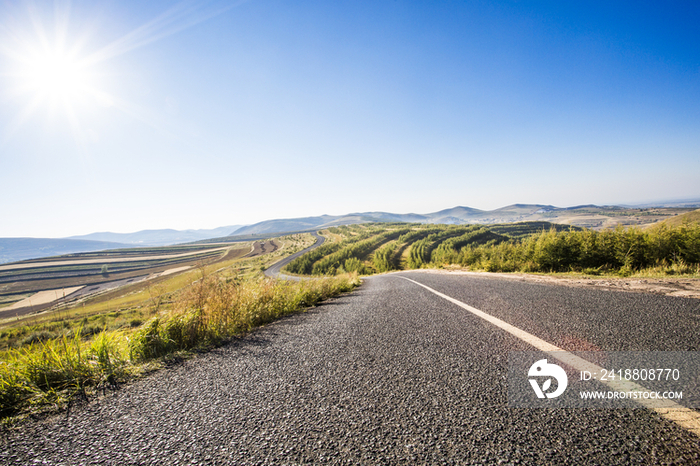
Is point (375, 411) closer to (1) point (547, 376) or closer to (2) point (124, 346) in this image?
(1) point (547, 376)

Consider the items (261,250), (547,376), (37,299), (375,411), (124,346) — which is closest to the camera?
(375,411)

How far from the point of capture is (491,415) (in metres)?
1.58

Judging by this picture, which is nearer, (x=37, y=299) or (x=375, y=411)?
(x=375, y=411)

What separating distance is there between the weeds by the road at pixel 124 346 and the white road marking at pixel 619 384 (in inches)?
161

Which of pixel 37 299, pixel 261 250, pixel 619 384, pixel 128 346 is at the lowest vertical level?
pixel 261 250

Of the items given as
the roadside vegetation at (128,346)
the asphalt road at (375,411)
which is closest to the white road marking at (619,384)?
the asphalt road at (375,411)

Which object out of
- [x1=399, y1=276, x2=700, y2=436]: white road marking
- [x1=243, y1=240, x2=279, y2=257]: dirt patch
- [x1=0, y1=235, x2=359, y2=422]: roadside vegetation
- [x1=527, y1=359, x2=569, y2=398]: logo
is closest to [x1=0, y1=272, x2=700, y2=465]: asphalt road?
[x1=399, y1=276, x2=700, y2=436]: white road marking

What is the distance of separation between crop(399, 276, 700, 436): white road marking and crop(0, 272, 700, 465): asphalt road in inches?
3.2

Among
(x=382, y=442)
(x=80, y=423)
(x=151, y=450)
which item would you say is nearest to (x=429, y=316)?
(x=382, y=442)

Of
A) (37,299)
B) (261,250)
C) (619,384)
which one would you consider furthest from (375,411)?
(261,250)

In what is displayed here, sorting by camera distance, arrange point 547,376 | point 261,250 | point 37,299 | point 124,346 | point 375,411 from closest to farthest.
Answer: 1. point 375,411
2. point 547,376
3. point 124,346
4. point 37,299
5. point 261,250

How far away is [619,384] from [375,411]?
1.75 meters

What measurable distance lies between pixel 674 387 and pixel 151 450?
343 centimetres

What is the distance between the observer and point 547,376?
199 centimetres
